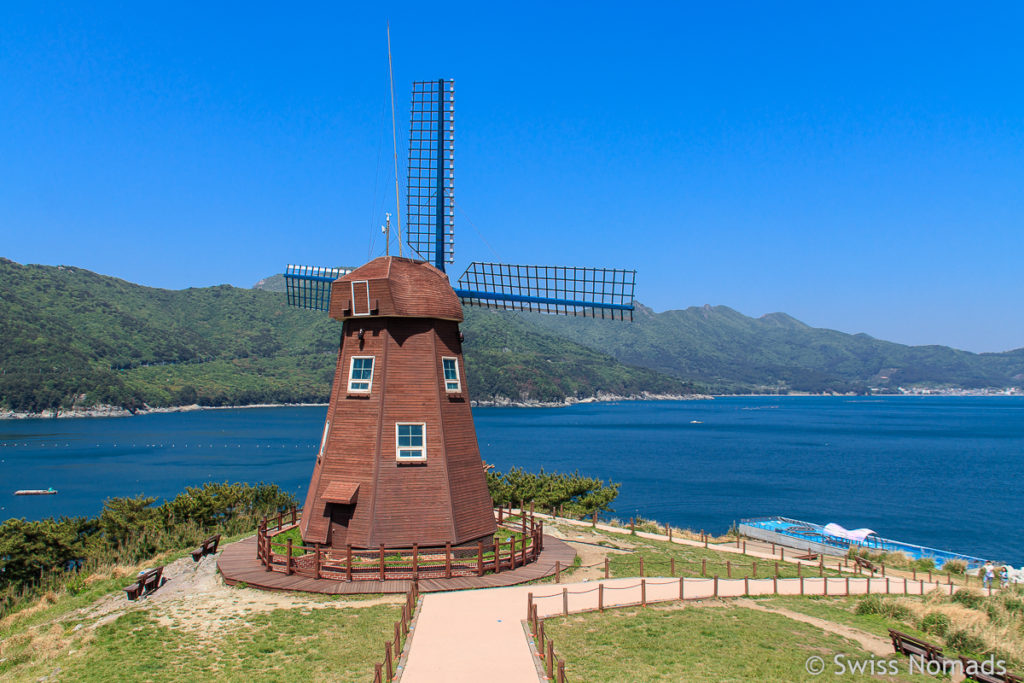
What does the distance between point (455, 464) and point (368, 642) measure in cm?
756

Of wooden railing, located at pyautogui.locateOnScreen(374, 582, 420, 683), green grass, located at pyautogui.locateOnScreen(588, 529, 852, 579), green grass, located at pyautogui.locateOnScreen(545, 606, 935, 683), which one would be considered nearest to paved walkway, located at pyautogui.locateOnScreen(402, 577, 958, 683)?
wooden railing, located at pyautogui.locateOnScreen(374, 582, 420, 683)

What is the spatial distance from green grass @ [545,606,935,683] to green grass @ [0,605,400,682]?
3854 mm

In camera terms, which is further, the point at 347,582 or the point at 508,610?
the point at 347,582

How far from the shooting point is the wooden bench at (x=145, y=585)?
17766 millimetres

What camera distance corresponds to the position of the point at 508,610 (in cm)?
1587

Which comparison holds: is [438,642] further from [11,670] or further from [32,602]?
[32,602]

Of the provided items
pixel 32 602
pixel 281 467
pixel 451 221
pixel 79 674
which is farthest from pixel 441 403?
pixel 281 467

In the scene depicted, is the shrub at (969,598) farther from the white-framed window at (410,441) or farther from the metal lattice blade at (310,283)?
the metal lattice blade at (310,283)

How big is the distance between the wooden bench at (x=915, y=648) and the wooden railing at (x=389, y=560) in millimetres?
9830

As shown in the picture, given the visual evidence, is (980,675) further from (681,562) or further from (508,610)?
(681,562)

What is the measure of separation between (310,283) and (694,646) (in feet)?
68.3

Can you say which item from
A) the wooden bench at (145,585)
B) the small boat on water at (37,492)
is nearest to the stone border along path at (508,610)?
the wooden bench at (145,585)

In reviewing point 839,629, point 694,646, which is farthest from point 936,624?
point 694,646

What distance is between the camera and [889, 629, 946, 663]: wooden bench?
13.5 meters
